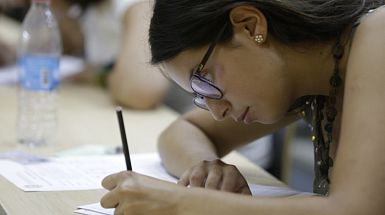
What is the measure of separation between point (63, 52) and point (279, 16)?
8.05 ft

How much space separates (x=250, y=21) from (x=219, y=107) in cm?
18

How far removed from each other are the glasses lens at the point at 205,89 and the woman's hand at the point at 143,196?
22 cm

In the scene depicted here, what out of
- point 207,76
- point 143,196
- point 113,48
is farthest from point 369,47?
point 113,48

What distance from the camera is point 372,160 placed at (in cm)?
89

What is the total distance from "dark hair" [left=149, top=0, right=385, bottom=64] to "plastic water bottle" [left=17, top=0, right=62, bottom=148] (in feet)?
2.39

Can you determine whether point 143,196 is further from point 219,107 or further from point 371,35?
point 371,35

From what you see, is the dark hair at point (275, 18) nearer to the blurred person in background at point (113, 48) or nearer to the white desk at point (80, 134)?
the white desk at point (80, 134)

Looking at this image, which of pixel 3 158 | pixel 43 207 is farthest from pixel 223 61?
pixel 3 158

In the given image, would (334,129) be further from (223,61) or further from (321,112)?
(223,61)

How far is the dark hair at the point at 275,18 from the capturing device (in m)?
1.05

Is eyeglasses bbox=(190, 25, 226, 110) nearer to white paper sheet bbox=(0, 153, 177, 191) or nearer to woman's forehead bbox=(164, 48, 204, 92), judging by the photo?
woman's forehead bbox=(164, 48, 204, 92)

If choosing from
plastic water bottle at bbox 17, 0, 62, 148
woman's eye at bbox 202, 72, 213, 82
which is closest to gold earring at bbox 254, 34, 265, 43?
woman's eye at bbox 202, 72, 213, 82

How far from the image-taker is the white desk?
1.14m

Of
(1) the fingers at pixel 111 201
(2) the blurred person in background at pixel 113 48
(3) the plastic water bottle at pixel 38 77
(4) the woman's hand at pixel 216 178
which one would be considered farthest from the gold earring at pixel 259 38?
(3) the plastic water bottle at pixel 38 77
